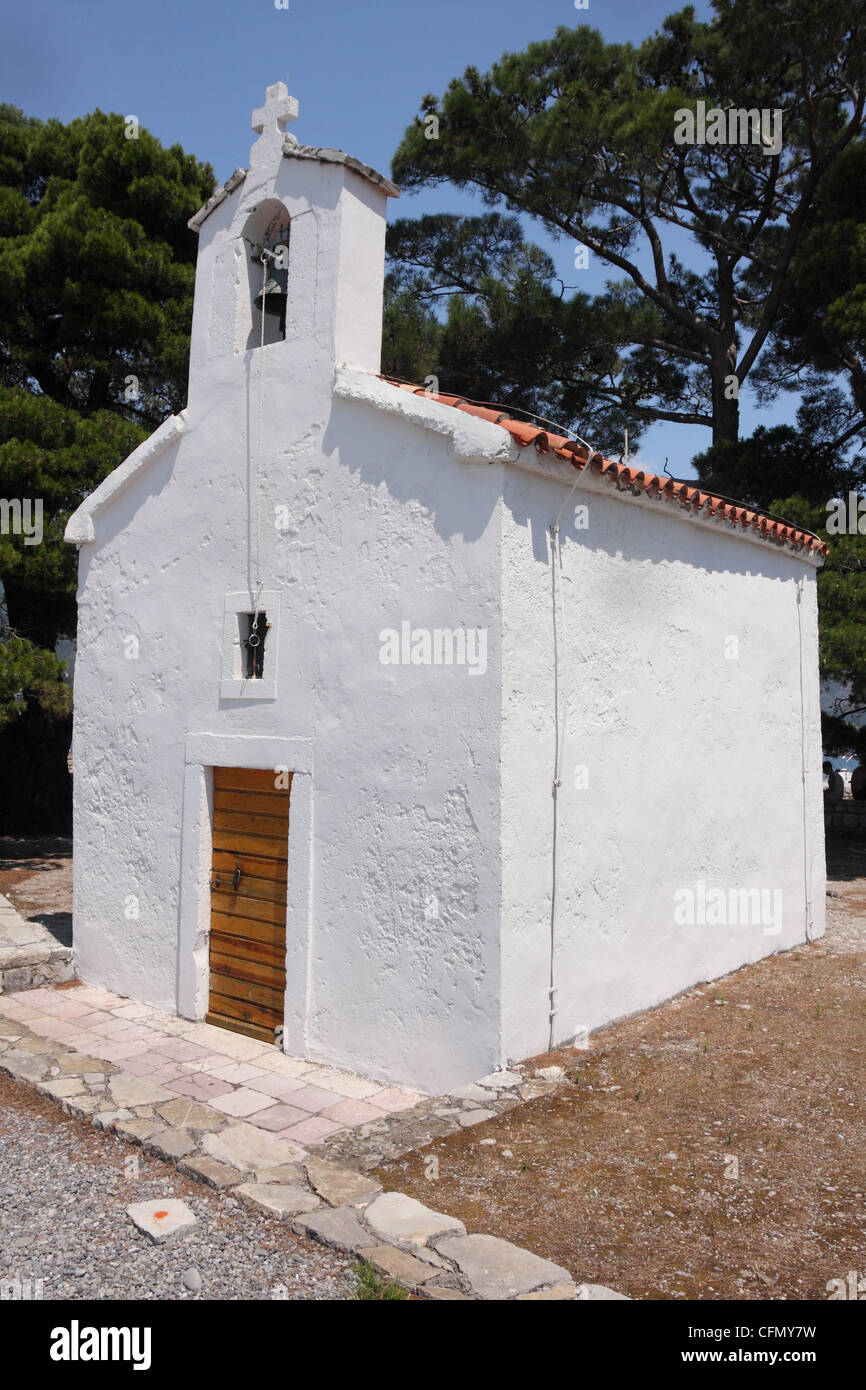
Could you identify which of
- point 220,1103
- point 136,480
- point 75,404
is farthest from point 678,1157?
point 75,404

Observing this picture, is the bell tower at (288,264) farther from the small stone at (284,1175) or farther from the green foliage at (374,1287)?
the green foliage at (374,1287)

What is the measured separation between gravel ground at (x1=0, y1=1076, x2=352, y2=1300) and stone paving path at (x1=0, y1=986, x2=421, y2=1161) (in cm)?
62

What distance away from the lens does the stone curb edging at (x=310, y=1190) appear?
3.23 metres

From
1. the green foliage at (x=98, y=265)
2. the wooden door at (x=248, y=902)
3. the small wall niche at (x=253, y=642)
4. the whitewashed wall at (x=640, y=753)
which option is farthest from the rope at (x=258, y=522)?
the green foliage at (x=98, y=265)

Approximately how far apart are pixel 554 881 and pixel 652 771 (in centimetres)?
137

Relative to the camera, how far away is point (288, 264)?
6832 mm

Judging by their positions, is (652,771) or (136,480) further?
(136,480)

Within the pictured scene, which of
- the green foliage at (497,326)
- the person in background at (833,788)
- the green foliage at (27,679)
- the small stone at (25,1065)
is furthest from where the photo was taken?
the person in background at (833,788)

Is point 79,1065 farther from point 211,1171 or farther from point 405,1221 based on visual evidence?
point 405,1221

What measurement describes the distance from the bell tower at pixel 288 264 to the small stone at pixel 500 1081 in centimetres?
429

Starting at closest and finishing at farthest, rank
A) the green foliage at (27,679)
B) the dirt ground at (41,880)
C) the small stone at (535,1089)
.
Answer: the small stone at (535,1089) < the dirt ground at (41,880) < the green foliage at (27,679)
